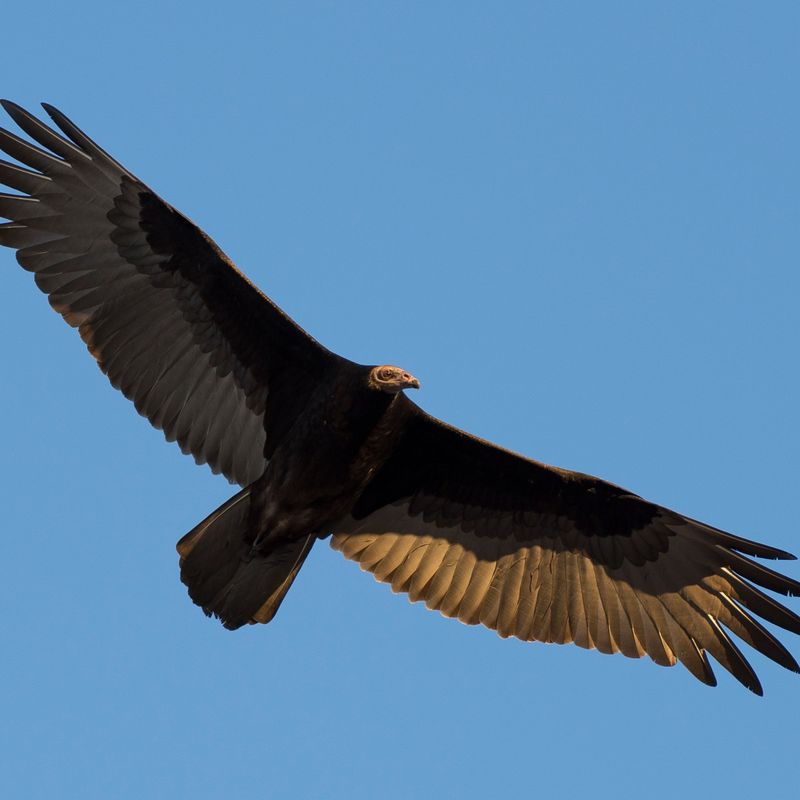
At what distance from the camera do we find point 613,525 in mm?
12156

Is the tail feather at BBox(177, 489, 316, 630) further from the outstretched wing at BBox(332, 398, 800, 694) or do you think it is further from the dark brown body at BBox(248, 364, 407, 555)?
the outstretched wing at BBox(332, 398, 800, 694)

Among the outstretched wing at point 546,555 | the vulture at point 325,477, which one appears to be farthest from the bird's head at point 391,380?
the outstretched wing at point 546,555

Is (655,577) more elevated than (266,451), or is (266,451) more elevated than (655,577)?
(655,577)

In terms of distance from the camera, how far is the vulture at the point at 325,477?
11.4 metres

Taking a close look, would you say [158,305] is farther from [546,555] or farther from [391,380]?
[546,555]

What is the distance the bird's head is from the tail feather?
1.19m

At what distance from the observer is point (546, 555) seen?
40.4 feet

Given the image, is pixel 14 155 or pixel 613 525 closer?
pixel 14 155

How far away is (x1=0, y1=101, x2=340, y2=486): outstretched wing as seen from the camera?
37.7ft

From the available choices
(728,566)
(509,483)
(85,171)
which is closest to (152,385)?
(85,171)

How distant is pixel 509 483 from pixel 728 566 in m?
1.57

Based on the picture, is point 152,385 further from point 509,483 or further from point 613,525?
point 613,525

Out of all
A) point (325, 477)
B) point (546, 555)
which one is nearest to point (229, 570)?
point (325, 477)

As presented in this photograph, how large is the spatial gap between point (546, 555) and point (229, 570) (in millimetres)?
2276
